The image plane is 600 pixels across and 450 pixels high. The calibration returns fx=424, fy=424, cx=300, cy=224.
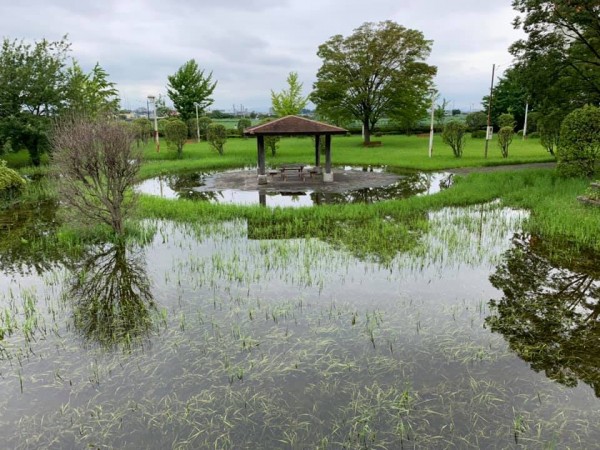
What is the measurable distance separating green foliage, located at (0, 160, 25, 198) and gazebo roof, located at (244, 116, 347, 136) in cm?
899

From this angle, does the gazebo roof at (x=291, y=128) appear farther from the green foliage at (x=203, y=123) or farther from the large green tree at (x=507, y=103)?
the large green tree at (x=507, y=103)

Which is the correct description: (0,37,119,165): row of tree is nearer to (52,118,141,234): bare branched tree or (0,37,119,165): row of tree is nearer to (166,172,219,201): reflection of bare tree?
(166,172,219,201): reflection of bare tree

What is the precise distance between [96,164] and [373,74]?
27683 millimetres

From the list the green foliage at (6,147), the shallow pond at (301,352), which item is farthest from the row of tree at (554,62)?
the green foliage at (6,147)

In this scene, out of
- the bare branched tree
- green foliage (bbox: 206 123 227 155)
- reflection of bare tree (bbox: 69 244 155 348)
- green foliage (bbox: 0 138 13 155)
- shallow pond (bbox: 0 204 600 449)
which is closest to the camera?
shallow pond (bbox: 0 204 600 449)

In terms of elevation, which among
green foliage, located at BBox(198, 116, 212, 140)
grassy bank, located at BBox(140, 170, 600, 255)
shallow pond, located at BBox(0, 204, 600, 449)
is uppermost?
green foliage, located at BBox(198, 116, 212, 140)

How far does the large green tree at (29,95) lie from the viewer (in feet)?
71.0

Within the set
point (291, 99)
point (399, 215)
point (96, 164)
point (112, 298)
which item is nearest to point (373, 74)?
point (291, 99)

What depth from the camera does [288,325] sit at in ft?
19.3

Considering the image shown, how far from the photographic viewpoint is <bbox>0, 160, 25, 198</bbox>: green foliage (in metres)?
15.4

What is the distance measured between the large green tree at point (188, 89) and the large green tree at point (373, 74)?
46.7 feet

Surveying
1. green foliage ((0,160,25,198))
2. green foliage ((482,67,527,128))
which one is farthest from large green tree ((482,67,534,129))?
green foliage ((0,160,25,198))

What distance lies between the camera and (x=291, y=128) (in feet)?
59.5

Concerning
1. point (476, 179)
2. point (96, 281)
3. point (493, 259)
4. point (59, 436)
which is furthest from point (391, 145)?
point (59, 436)
